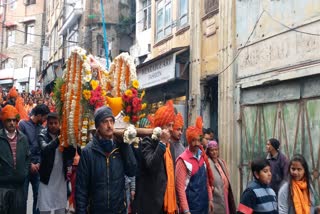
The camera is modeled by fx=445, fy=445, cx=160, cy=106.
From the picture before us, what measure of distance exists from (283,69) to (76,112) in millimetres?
5079

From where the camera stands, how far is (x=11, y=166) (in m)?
5.43

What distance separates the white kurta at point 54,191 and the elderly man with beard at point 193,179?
4.86 feet

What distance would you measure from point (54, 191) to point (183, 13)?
10.8 metres

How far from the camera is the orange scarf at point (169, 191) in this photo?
5359mm

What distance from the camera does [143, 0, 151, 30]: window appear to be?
20.7 metres

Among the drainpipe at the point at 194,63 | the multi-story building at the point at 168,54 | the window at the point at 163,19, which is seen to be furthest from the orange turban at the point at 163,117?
the window at the point at 163,19

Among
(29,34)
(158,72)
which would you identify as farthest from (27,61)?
(158,72)

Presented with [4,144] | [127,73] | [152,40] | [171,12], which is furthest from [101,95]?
[152,40]

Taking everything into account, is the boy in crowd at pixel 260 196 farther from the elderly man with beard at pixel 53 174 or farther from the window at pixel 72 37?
the window at pixel 72 37

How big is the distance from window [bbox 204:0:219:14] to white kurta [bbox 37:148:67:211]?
8.10 metres

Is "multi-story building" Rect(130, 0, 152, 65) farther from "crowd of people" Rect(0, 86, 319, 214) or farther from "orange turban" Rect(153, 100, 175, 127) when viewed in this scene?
"orange turban" Rect(153, 100, 175, 127)

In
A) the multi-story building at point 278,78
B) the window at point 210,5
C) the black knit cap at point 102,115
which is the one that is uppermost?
the window at point 210,5

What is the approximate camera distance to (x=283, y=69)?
356 inches

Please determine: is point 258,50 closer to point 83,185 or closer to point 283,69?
point 283,69
